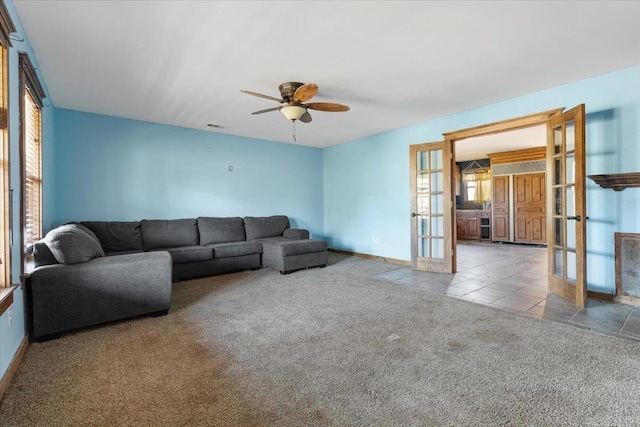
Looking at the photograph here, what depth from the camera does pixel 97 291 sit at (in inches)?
102

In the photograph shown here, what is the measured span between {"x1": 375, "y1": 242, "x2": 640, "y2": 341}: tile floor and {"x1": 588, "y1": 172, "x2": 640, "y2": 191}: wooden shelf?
121cm

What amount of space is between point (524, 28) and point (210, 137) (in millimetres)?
4779

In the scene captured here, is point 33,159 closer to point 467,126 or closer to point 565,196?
point 467,126

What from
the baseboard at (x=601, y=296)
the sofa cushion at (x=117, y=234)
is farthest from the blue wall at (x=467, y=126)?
the sofa cushion at (x=117, y=234)

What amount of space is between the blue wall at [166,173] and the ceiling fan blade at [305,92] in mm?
2863

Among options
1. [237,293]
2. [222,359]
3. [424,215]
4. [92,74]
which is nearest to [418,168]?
[424,215]

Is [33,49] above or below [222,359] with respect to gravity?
above

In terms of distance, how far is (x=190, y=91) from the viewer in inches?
144

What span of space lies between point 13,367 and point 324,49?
322cm

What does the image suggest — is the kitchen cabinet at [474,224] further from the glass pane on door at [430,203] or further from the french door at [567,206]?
the french door at [567,206]

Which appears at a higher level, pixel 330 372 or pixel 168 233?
pixel 168 233

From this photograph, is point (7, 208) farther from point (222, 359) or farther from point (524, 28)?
point (524, 28)

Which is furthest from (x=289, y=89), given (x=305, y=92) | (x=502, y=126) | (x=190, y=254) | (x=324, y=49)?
(x=502, y=126)

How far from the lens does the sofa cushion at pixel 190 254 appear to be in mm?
4223
